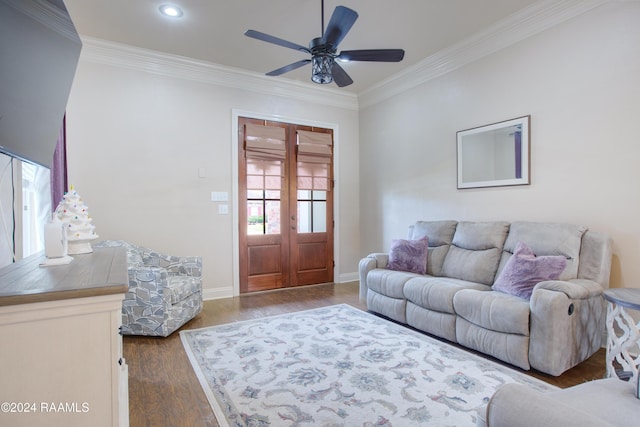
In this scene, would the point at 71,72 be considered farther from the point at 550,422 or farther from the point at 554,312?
the point at 554,312

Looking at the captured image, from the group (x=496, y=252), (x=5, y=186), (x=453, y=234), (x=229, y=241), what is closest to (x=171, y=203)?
(x=229, y=241)

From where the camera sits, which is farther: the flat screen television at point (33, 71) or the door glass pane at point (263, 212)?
the door glass pane at point (263, 212)

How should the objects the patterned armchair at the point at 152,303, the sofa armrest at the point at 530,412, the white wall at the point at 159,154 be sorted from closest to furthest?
the sofa armrest at the point at 530,412 < the patterned armchair at the point at 152,303 < the white wall at the point at 159,154

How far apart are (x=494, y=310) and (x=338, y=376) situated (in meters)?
1.21

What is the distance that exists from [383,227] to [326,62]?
2.87 metres

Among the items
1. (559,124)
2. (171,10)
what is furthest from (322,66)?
(559,124)

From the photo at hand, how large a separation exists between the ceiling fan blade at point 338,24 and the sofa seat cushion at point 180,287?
8.16ft

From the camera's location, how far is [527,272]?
98.4 inches

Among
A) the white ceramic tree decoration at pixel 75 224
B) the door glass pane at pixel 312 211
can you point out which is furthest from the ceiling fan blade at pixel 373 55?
the door glass pane at pixel 312 211

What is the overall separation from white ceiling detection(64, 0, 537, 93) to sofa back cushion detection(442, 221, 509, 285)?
1.99 meters

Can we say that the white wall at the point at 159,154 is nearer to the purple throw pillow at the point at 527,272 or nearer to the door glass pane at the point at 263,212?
the door glass pane at the point at 263,212

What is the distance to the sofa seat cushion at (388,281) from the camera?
3.24 meters

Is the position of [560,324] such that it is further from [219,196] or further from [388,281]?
[219,196]

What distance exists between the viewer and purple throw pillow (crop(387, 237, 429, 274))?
137 inches
